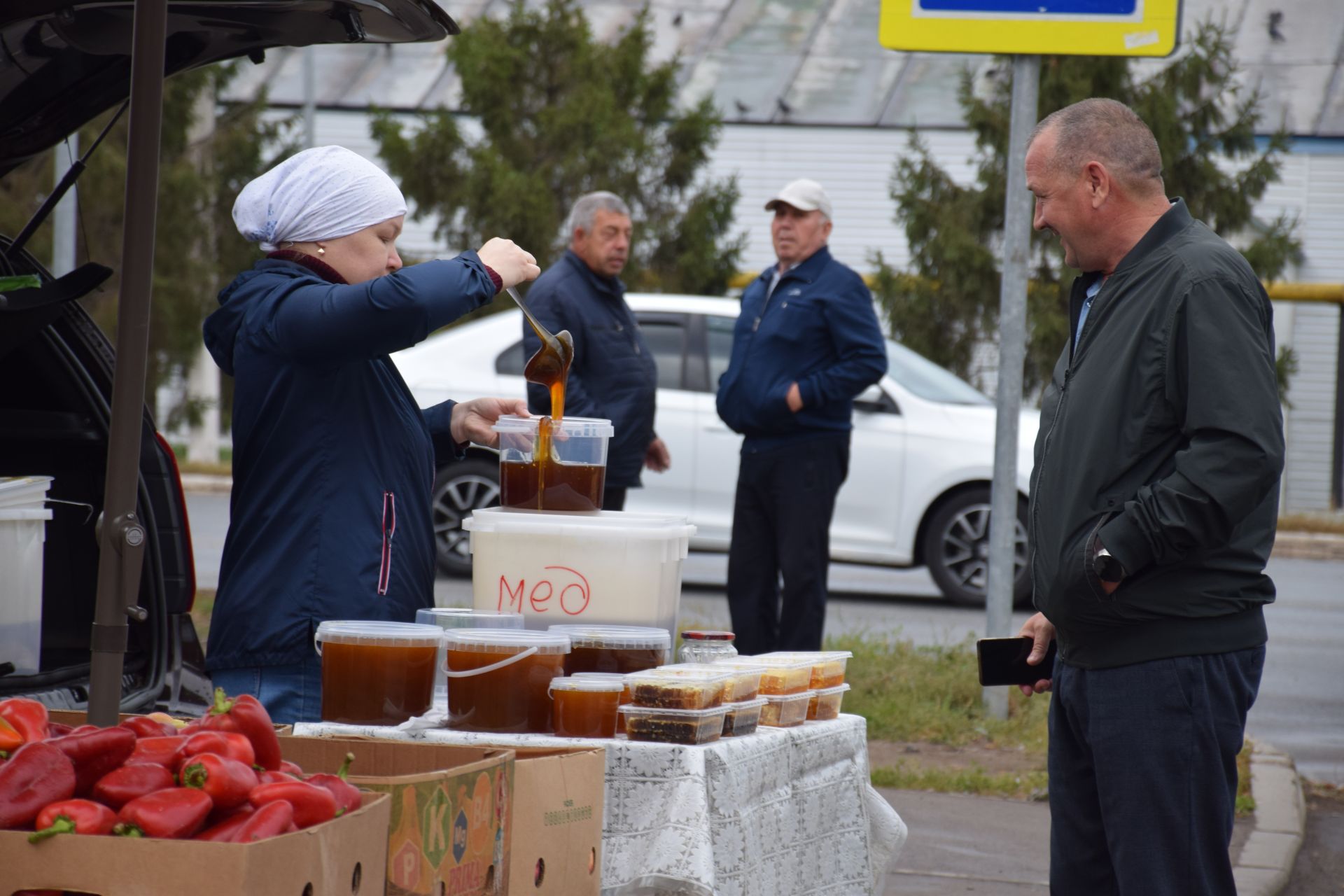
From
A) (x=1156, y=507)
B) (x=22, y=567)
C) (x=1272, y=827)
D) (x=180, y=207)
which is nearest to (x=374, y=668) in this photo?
(x=22, y=567)

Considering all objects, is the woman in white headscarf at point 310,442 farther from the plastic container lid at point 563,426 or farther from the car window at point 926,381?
the car window at point 926,381

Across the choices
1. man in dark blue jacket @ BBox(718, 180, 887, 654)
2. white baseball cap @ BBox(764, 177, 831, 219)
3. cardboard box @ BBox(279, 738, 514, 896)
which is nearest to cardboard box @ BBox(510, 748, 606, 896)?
cardboard box @ BBox(279, 738, 514, 896)

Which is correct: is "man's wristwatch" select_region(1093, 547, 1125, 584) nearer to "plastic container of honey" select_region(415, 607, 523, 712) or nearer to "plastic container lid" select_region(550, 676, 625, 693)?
"plastic container lid" select_region(550, 676, 625, 693)

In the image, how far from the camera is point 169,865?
6.54 feet

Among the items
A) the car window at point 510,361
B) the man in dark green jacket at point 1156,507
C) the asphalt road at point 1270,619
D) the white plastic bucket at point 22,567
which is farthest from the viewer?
the car window at point 510,361

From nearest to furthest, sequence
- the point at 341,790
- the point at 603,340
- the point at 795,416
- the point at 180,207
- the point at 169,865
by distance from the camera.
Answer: the point at 169,865, the point at 341,790, the point at 795,416, the point at 603,340, the point at 180,207

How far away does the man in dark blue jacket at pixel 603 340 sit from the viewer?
7.24 metres

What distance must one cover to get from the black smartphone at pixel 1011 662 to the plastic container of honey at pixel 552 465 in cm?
92

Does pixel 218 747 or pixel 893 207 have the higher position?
pixel 893 207

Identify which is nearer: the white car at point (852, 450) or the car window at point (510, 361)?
the white car at point (852, 450)

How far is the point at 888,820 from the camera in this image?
3.68 m

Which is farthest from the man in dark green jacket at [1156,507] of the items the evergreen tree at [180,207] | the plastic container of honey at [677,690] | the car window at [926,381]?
the evergreen tree at [180,207]

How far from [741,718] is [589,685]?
13.2 inches

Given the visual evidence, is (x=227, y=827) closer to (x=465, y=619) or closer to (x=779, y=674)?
(x=465, y=619)
